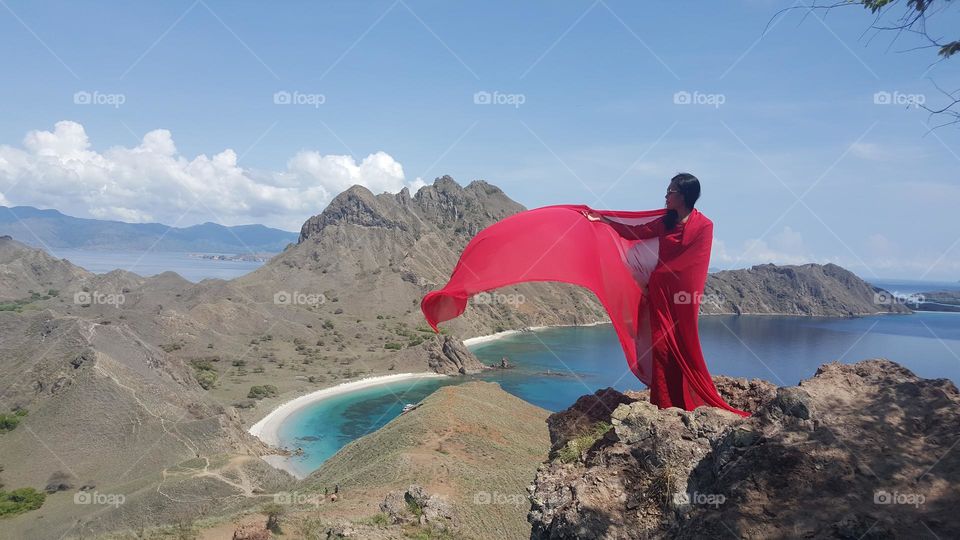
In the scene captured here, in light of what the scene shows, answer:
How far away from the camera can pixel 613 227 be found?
9211mm

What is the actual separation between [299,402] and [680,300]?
62770 mm

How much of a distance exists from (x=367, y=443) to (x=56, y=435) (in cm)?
2341

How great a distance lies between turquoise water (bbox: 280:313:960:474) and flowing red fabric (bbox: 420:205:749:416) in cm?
4211

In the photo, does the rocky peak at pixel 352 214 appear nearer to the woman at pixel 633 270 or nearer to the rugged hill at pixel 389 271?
the rugged hill at pixel 389 271

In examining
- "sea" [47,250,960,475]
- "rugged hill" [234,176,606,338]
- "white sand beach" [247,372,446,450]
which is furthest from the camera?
"rugged hill" [234,176,606,338]

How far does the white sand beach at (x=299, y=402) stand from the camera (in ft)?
172

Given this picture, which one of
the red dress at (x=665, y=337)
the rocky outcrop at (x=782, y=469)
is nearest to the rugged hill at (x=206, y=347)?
the red dress at (x=665, y=337)

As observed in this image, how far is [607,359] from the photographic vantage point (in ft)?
333

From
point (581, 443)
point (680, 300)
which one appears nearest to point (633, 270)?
point (680, 300)

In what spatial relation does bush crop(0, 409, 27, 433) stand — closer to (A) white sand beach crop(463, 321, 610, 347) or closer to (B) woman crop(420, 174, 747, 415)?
(B) woman crop(420, 174, 747, 415)

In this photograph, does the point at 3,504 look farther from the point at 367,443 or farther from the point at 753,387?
the point at 753,387

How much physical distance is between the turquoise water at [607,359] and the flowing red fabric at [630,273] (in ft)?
138

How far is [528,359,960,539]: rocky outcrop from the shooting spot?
4.74 metres

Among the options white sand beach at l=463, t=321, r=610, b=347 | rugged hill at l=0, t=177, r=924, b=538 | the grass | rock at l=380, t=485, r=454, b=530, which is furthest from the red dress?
white sand beach at l=463, t=321, r=610, b=347
